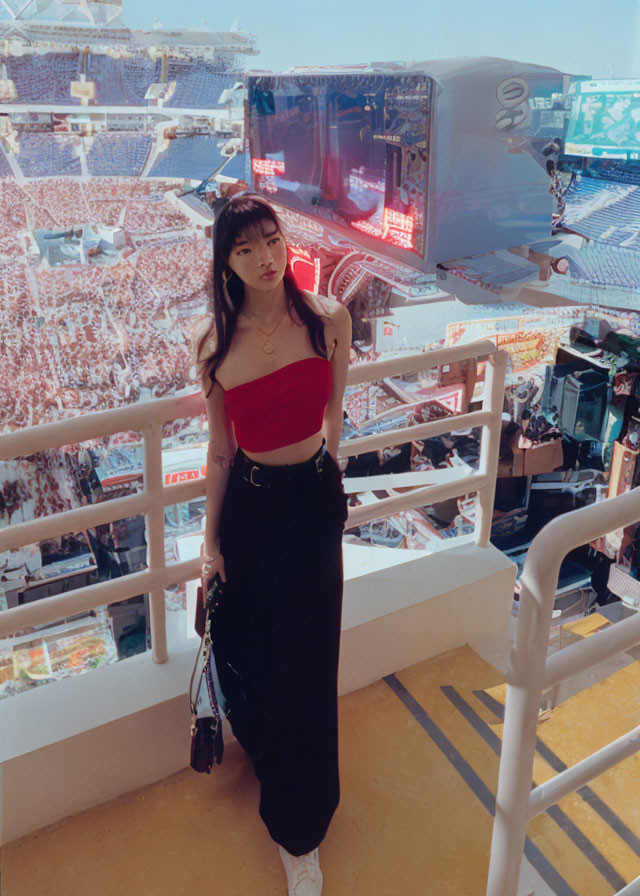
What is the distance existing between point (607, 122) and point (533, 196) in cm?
90

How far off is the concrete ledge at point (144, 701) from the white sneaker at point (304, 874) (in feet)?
0.83

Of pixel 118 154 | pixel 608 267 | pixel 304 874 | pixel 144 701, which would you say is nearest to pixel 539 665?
pixel 304 874

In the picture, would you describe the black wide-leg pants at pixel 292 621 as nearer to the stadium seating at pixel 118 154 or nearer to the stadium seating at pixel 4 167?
the stadium seating at pixel 4 167

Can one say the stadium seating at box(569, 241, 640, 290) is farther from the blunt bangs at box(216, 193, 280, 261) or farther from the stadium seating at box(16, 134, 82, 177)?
the blunt bangs at box(216, 193, 280, 261)

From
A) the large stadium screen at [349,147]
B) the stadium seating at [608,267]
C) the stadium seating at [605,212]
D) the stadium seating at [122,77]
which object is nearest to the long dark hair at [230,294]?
the large stadium screen at [349,147]

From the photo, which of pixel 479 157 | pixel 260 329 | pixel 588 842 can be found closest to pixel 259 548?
pixel 260 329

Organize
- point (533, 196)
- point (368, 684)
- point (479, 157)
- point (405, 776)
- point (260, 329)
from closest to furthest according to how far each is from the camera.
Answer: point (260, 329), point (405, 776), point (368, 684), point (479, 157), point (533, 196)

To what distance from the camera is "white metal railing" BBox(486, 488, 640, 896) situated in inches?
19.4

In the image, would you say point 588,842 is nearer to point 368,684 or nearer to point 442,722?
point 442,722

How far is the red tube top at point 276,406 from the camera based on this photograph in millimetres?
878

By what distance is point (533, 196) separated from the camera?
6742 mm

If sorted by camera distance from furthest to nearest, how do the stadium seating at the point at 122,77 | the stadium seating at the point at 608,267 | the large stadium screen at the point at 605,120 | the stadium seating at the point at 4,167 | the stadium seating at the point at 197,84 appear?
the stadium seating at the point at 4,167 < the stadium seating at the point at 608,267 < the stadium seating at the point at 197,84 < the stadium seating at the point at 122,77 < the large stadium screen at the point at 605,120

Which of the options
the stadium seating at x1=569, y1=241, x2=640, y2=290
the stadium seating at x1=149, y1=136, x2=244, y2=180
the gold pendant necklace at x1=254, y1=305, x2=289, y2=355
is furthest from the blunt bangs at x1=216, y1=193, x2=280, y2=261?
the stadium seating at x1=149, y1=136, x2=244, y2=180

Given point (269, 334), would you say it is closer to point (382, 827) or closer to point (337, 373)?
point (337, 373)
